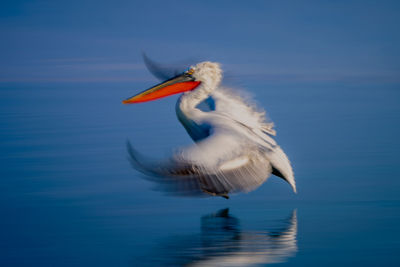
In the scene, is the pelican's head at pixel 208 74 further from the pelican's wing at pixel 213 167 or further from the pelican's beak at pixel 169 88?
the pelican's wing at pixel 213 167

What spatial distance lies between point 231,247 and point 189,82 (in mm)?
2083

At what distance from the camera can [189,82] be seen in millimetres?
5887

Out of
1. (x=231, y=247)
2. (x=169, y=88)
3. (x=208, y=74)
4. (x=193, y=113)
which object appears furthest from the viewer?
(x=169, y=88)

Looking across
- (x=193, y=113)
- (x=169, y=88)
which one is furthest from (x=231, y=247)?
(x=169, y=88)

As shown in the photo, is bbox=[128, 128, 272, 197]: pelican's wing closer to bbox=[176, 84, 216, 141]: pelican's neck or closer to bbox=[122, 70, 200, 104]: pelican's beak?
bbox=[176, 84, 216, 141]: pelican's neck

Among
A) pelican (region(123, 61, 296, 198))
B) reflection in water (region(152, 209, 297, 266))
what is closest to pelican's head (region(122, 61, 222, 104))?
pelican (region(123, 61, 296, 198))

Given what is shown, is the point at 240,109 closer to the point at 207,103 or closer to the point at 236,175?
the point at 207,103

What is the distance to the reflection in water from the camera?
426cm

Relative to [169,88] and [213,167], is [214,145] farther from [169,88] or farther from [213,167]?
[169,88]

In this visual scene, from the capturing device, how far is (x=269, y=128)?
5418mm

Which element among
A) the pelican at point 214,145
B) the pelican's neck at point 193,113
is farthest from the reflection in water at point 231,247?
the pelican's neck at point 193,113

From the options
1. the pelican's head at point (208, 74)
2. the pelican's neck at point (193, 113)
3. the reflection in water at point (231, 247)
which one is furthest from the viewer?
the pelican's head at point (208, 74)

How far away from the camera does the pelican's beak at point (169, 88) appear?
5879 millimetres

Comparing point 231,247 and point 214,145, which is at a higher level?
point 214,145
